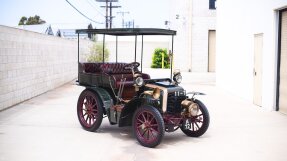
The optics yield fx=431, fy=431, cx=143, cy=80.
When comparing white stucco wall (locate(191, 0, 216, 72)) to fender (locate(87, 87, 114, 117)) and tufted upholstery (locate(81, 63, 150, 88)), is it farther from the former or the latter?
fender (locate(87, 87, 114, 117))

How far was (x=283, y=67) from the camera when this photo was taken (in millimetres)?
10469

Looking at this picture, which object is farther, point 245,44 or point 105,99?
point 245,44

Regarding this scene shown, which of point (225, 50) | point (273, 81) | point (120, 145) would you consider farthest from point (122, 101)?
point (225, 50)

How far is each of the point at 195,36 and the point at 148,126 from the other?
67.7 ft

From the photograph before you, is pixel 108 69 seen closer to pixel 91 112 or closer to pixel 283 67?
pixel 91 112

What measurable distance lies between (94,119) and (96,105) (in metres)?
0.33

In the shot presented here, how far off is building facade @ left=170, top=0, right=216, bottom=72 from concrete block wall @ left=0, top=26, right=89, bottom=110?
10513mm

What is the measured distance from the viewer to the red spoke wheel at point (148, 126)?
686cm

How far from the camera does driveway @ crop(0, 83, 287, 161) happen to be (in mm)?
6520

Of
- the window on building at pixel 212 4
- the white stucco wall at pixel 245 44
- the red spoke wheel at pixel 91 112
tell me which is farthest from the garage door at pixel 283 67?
the window on building at pixel 212 4

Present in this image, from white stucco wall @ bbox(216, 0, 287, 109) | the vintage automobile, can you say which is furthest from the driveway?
white stucco wall @ bbox(216, 0, 287, 109)

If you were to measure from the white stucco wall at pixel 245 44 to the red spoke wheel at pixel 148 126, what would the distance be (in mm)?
4839

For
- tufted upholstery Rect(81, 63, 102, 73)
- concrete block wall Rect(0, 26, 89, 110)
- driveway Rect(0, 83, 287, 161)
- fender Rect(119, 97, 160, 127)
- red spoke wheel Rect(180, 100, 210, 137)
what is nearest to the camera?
driveway Rect(0, 83, 287, 161)

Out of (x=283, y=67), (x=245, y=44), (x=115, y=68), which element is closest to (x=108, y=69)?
(x=115, y=68)
